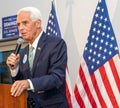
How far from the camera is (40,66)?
217 centimetres

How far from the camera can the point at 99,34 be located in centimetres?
352

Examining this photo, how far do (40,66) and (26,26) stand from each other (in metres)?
0.29

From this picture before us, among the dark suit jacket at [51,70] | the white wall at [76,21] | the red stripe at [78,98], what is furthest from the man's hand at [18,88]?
the white wall at [76,21]

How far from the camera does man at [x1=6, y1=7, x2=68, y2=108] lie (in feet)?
6.68

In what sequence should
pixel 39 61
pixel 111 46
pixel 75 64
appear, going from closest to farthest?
pixel 39 61, pixel 111 46, pixel 75 64

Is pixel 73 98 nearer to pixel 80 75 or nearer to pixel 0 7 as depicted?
pixel 80 75

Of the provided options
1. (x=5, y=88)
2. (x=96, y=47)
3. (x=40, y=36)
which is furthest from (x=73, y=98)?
(x=5, y=88)

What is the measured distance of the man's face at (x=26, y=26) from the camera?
7.40ft

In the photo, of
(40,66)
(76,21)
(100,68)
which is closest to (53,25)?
(76,21)

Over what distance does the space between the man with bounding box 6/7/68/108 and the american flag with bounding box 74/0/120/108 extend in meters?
1.24

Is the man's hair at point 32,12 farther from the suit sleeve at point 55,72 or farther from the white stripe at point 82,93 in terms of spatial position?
the white stripe at point 82,93

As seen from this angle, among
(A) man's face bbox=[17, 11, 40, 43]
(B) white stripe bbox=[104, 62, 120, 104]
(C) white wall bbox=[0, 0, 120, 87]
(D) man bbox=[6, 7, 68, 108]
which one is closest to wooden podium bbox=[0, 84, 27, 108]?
(D) man bbox=[6, 7, 68, 108]

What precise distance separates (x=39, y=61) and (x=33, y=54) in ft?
0.37

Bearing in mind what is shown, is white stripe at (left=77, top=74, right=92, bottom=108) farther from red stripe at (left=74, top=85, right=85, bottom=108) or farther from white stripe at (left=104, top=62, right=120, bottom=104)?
white stripe at (left=104, top=62, right=120, bottom=104)
